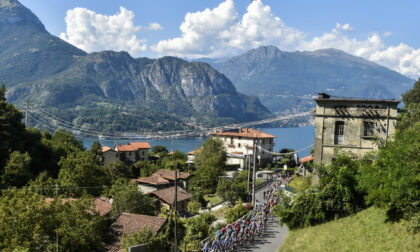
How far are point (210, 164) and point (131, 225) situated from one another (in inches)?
1072

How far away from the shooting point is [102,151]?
226ft

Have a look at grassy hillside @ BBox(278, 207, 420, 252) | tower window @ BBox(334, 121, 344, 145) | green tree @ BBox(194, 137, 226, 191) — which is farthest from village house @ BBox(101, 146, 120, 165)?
grassy hillside @ BBox(278, 207, 420, 252)

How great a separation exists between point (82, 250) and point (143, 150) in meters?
56.7

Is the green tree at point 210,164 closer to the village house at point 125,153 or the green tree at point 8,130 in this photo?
the village house at point 125,153

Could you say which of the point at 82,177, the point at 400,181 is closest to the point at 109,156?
the point at 82,177

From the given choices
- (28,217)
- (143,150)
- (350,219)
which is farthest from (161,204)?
(143,150)

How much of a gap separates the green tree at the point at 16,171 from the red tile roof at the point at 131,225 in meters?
20.5

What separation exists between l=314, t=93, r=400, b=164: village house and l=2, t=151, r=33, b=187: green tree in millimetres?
33116

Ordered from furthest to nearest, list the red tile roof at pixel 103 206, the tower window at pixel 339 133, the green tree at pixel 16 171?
1. the green tree at pixel 16 171
2. the tower window at pixel 339 133
3. the red tile roof at pixel 103 206

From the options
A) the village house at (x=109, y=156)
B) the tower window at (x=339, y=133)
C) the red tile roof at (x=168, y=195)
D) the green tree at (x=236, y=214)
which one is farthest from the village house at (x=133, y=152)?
the tower window at (x=339, y=133)

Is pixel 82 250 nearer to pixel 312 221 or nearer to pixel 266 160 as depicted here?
pixel 312 221

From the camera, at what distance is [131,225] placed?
23.7 metres

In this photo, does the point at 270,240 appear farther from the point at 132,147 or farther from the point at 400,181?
the point at 132,147

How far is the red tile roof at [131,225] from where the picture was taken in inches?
898
